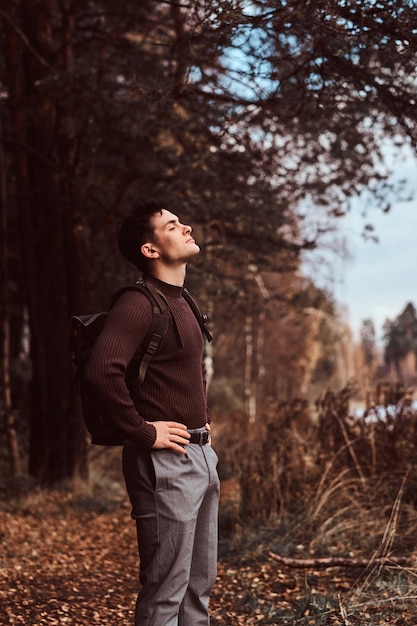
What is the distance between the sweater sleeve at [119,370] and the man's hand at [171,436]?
1.1 inches

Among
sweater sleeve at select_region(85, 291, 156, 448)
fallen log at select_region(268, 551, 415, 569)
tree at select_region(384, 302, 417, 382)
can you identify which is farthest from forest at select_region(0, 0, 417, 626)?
tree at select_region(384, 302, 417, 382)

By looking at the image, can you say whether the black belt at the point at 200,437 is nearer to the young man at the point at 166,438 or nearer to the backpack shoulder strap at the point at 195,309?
the young man at the point at 166,438

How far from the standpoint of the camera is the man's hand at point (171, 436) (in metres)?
2.71

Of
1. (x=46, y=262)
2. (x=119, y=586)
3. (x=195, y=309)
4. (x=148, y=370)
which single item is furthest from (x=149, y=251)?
(x=46, y=262)

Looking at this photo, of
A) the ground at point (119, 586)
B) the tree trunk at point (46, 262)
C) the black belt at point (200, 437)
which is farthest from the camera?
the tree trunk at point (46, 262)

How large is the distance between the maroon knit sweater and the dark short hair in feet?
0.40

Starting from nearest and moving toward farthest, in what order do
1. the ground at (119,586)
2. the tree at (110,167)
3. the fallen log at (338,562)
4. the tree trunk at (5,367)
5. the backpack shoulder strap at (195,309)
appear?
the backpack shoulder strap at (195,309), the ground at (119,586), the fallen log at (338,562), the tree at (110,167), the tree trunk at (5,367)

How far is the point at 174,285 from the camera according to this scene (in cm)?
301

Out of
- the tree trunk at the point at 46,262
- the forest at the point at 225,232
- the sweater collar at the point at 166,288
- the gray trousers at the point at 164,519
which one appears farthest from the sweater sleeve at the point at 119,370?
the tree trunk at the point at 46,262

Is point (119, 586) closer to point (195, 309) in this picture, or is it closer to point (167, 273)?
point (195, 309)

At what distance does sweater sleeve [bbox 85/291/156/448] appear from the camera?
2658mm

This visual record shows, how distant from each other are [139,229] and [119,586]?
3007mm

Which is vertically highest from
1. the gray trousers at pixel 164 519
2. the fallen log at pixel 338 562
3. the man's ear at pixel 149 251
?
the man's ear at pixel 149 251

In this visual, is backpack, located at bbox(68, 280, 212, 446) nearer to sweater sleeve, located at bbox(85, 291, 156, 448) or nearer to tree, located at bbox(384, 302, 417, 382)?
sweater sleeve, located at bbox(85, 291, 156, 448)
